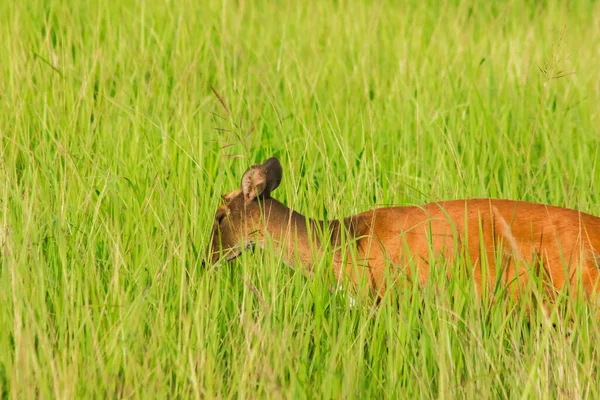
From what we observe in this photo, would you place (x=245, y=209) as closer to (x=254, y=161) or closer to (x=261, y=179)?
(x=261, y=179)

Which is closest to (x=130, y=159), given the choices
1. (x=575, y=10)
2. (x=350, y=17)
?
(x=350, y=17)

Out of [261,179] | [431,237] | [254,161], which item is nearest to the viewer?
[431,237]

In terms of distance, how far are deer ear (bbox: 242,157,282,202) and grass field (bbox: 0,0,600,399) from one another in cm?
14

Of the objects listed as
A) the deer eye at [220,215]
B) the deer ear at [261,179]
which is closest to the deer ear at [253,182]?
the deer ear at [261,179]

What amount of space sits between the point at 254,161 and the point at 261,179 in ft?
2.73

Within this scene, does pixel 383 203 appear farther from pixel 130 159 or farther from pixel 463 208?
pixel 130 159

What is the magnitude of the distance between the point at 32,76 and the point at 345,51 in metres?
1.94

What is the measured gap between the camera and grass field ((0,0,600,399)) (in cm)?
273

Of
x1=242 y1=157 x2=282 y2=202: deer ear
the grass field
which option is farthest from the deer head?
the grass field

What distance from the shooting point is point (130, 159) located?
13.8 ft

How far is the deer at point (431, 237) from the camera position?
11.1ft

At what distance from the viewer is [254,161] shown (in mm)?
4680

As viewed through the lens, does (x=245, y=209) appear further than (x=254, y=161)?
No

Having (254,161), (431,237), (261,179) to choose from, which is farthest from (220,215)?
(431,237)
